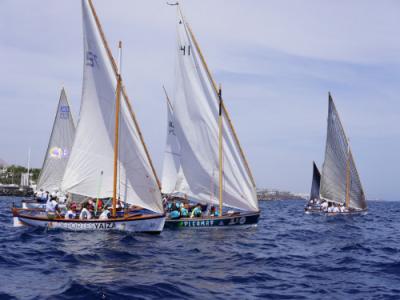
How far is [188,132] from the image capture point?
38969 mm

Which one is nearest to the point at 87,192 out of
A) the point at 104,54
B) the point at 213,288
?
the point at 104,54

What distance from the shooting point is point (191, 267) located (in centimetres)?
2039

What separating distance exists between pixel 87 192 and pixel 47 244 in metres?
7.24

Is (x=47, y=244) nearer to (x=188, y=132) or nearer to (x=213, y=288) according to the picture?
(x=213, y=288)

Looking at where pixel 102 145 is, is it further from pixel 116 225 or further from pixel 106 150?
pixel 116 225

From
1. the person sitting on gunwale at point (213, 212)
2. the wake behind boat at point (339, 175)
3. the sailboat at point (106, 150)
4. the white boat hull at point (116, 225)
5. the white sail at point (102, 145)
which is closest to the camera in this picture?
the white boat hull at point (116, 225)

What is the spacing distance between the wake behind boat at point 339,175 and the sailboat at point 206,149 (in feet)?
103

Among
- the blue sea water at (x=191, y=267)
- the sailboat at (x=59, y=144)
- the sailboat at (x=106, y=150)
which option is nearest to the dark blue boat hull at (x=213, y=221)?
the blue sea water at (x=191, y=267)

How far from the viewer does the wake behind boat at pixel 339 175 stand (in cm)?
6538

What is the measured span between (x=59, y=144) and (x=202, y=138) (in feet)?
78.4

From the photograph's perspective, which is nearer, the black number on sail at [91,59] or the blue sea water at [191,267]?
the blue sea water at [191,267]

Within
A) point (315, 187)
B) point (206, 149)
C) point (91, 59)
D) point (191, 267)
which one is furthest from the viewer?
point (315, 187)

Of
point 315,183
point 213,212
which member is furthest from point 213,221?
point 315,183

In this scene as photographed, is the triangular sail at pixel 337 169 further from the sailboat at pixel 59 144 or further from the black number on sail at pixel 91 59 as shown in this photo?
the black number on sail at pixel 91 59
